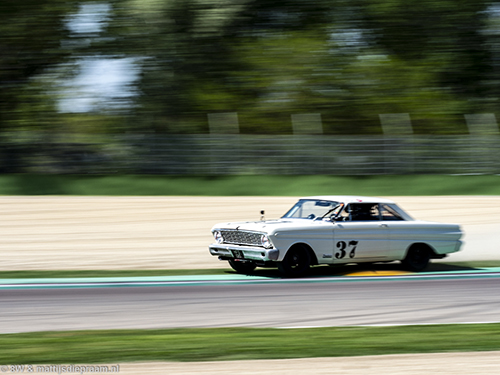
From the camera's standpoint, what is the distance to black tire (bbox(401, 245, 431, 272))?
44.6 feet

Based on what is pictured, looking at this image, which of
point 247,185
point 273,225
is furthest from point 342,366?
point 247,185

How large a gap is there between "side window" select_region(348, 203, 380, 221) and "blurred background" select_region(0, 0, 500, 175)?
470 centimetres

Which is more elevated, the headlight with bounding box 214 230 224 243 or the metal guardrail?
the metal guardrail

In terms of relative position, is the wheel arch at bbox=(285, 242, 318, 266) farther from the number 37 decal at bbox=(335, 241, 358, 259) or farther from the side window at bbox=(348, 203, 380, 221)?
the side window at bbox=(348, 203, 380, 221)

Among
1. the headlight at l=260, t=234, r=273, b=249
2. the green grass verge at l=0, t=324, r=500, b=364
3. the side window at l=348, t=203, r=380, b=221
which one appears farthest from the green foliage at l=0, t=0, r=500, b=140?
the green grass verge at l=0, t=324, r=500, b=364

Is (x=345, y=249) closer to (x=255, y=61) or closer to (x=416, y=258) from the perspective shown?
(x=416, y=258)

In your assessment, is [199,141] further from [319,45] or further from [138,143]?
[319,45]

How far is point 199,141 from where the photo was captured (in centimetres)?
1750

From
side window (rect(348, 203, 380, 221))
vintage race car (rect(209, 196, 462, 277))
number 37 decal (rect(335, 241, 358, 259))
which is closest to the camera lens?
vintage race car (rect(209, 196, 462, 277))

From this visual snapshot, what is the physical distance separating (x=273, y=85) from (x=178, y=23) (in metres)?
2.79

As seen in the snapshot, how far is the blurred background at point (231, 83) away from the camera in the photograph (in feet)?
55.8

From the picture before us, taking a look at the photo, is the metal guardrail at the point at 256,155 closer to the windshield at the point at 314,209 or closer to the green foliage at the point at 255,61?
the green foliage at the point at 255,61

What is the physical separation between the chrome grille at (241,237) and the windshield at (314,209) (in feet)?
4.63

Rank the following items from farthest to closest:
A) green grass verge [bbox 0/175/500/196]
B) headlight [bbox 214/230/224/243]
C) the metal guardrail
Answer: the metal guardrail < green grass verge [bbox 0/175/500/196] < headlight [bbox 214/230/224/243]
